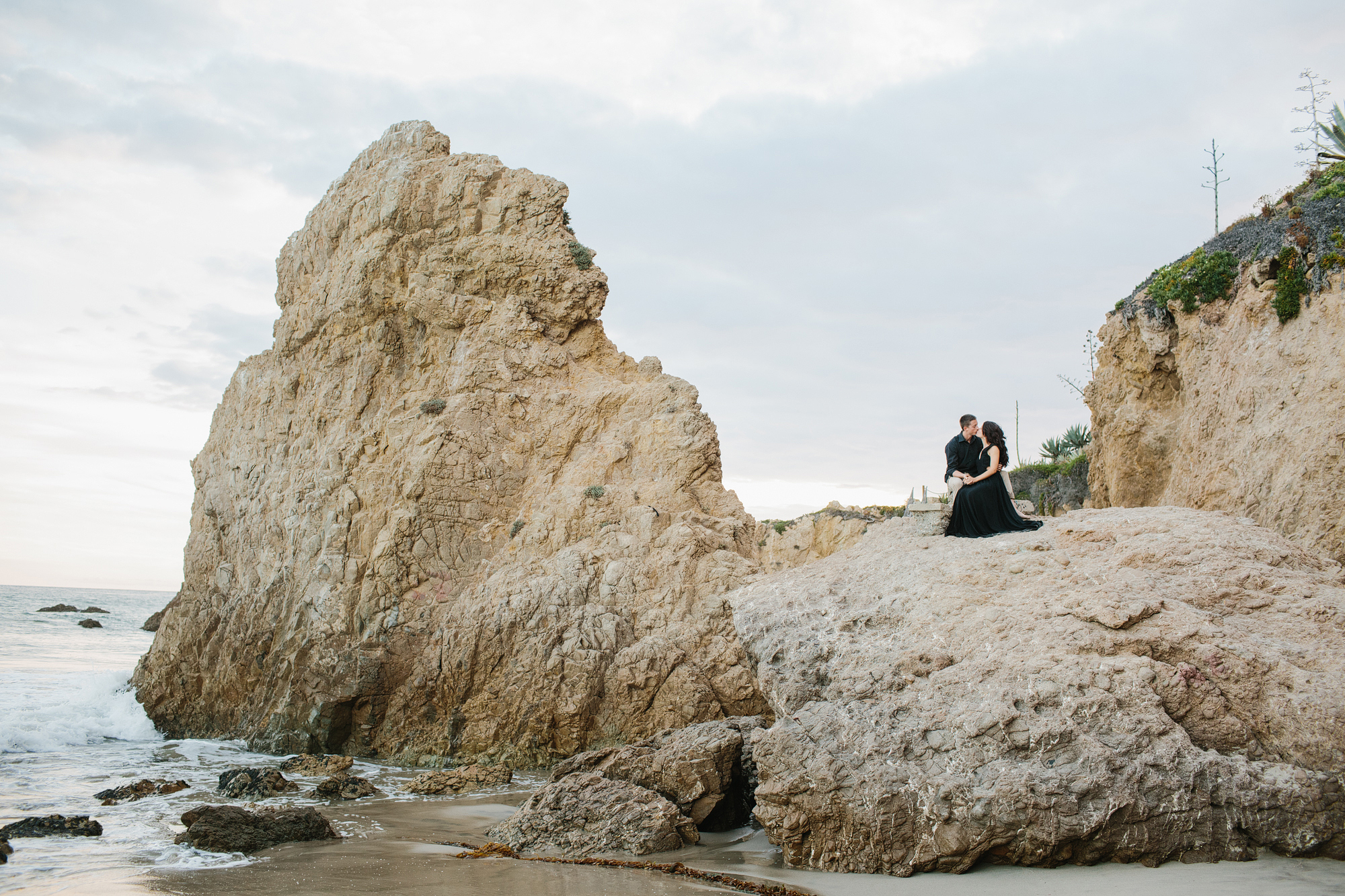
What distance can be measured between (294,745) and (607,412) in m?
7.42

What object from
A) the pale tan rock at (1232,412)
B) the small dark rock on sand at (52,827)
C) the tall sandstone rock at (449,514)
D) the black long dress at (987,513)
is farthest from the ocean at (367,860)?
the pale tan rock at (1232,412)

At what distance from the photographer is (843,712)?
689cm

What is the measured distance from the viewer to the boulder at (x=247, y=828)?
7758 millimetres

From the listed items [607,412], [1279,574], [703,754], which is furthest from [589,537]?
[1279,574]

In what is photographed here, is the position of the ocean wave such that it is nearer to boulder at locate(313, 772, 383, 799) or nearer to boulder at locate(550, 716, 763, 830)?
boulder at locate(313, 772, 383, 799)

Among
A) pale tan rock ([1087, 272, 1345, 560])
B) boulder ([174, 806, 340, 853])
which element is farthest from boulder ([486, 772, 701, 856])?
pale tan rock ([1087, 272, 1345, 560])

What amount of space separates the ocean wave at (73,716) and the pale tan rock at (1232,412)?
18.3 metres

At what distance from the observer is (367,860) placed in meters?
7.30

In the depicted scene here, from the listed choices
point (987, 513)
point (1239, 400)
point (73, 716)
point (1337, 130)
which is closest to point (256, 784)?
point (73, 716)

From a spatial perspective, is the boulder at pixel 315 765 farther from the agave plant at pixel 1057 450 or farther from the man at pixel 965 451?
the agave plant at pixel 1057 450

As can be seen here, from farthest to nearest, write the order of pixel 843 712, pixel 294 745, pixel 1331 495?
pixel 294 745
pixel 1331 495
pixel 843 712

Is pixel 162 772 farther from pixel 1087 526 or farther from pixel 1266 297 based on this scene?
pixel 1266 297

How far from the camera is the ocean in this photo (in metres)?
5.65

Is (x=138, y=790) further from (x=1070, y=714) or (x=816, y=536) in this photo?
(x=816, y=536)
